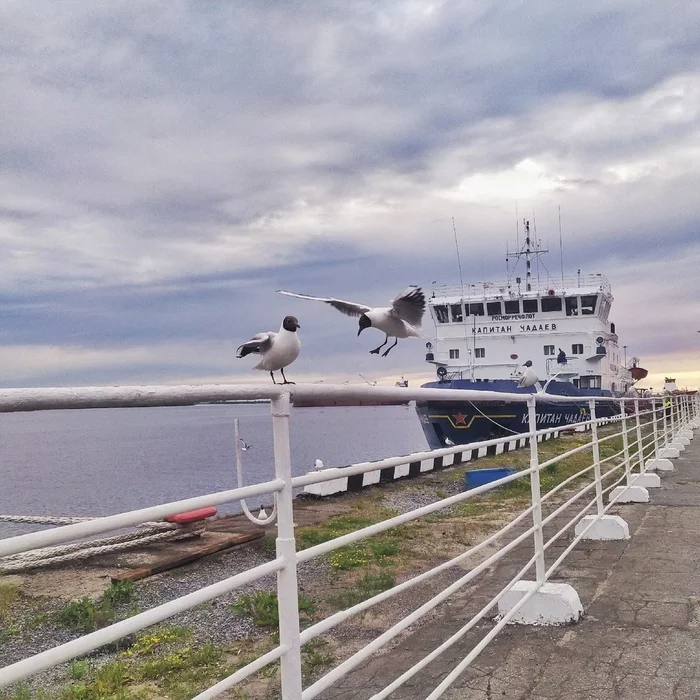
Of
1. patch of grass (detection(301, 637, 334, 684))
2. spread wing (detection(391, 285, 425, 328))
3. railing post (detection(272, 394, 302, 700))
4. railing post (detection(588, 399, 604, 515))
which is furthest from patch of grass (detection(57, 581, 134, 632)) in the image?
railing post (detection(588, 399, 604, 515))

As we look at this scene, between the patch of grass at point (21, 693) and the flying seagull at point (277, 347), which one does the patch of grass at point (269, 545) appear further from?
the flying seagull at point (277, 347)

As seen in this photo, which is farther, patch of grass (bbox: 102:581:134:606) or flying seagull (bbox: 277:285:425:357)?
patch of grass (bbox: 102:581:134:606)

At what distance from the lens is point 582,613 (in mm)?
4512

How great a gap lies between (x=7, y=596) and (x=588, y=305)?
74.4ft

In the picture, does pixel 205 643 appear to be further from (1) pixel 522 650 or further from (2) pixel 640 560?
(2) pixel 640 560

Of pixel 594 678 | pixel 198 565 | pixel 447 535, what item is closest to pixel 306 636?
pixel 594 678

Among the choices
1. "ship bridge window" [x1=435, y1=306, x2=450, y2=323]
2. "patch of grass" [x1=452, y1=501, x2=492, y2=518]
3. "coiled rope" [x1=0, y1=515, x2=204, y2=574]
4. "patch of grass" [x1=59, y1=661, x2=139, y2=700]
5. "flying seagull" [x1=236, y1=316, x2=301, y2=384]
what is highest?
"ship bridge window" [x1=435, y1=306, x2=450, y2=323]

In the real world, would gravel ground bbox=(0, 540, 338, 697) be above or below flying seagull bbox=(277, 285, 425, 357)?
below

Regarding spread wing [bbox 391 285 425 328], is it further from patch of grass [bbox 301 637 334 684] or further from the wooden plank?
the wooden plank

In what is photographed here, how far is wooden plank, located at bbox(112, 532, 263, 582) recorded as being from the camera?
6.43 meters

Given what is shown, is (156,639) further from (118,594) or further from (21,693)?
(118,594)

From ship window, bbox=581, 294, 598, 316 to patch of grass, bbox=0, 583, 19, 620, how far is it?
22.2 metres

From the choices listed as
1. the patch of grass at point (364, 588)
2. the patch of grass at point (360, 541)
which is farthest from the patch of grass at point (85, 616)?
the patch of grass at point (360, 541)

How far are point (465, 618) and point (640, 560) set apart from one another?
178 cm
